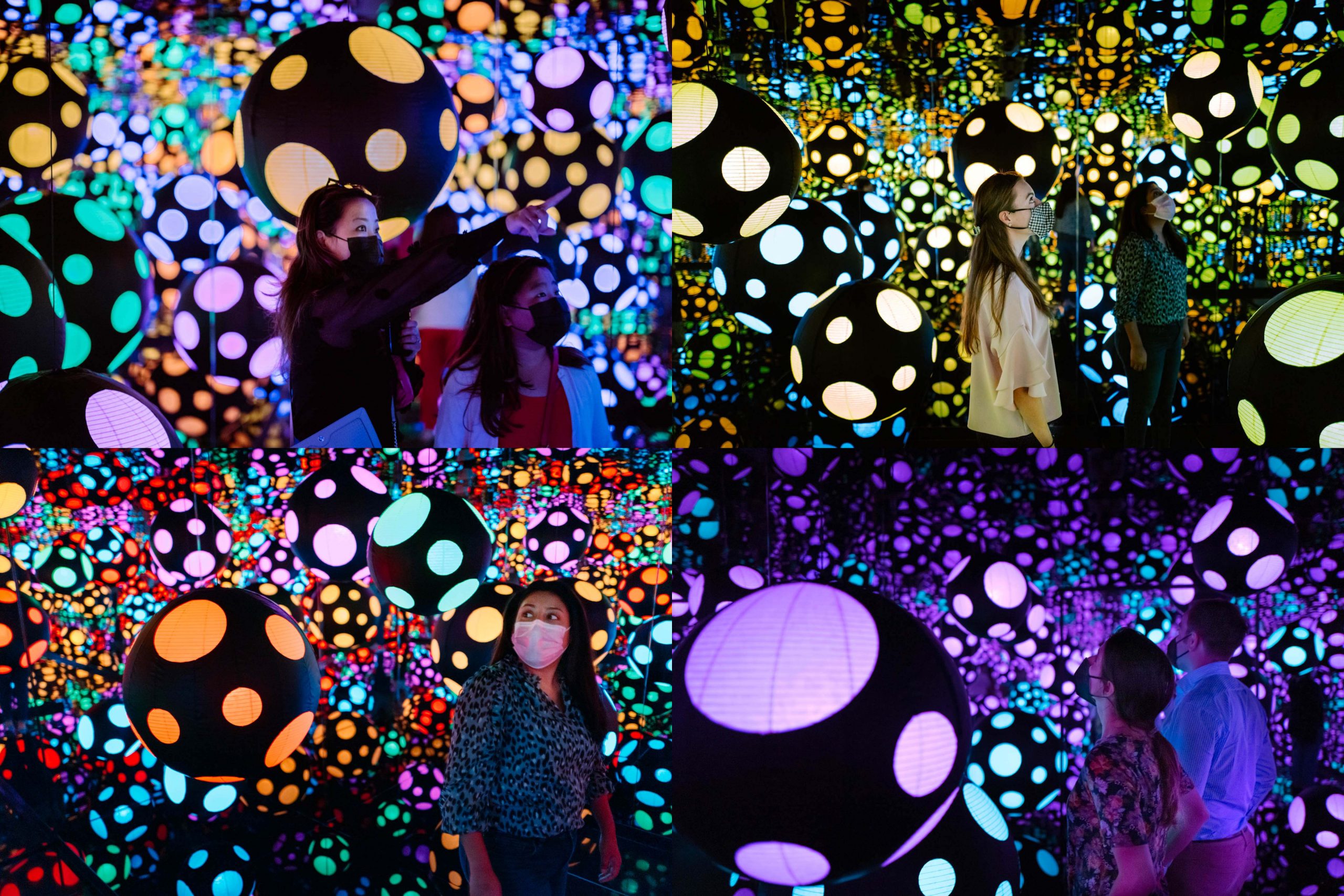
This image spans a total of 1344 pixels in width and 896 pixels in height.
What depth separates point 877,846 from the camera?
1.79 meters

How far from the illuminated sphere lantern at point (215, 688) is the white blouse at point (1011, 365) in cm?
177

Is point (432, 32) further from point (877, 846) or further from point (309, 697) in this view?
point (877, 846)

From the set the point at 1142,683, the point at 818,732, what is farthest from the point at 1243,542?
the point at 818,732

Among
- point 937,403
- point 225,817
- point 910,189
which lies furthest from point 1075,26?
point 225,817

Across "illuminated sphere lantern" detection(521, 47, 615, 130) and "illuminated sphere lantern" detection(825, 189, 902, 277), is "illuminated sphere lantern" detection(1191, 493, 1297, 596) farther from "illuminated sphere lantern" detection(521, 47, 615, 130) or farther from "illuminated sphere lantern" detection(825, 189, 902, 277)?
"illuminated sphere lantern" detection(521, 47, 615, 130)

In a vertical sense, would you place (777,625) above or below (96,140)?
below

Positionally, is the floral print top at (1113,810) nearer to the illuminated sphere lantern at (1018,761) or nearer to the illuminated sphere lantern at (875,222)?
the illuminated sphere lantern at (1018,761)

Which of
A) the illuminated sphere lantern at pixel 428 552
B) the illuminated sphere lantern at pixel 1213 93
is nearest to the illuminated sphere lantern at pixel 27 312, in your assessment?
the illuminated sphere lantern at pixel 428 552

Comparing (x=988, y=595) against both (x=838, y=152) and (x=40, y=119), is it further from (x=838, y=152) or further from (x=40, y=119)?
(x=40, y=119)

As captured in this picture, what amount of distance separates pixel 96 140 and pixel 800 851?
2320 mm

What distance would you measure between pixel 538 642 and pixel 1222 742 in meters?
1.70

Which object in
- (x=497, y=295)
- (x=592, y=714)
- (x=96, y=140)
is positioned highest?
(x=96, y=140)

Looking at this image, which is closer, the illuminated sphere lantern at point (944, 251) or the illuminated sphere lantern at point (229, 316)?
the illuminated sphere lantern at point (229, 316)

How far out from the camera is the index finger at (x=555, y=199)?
256 cm
